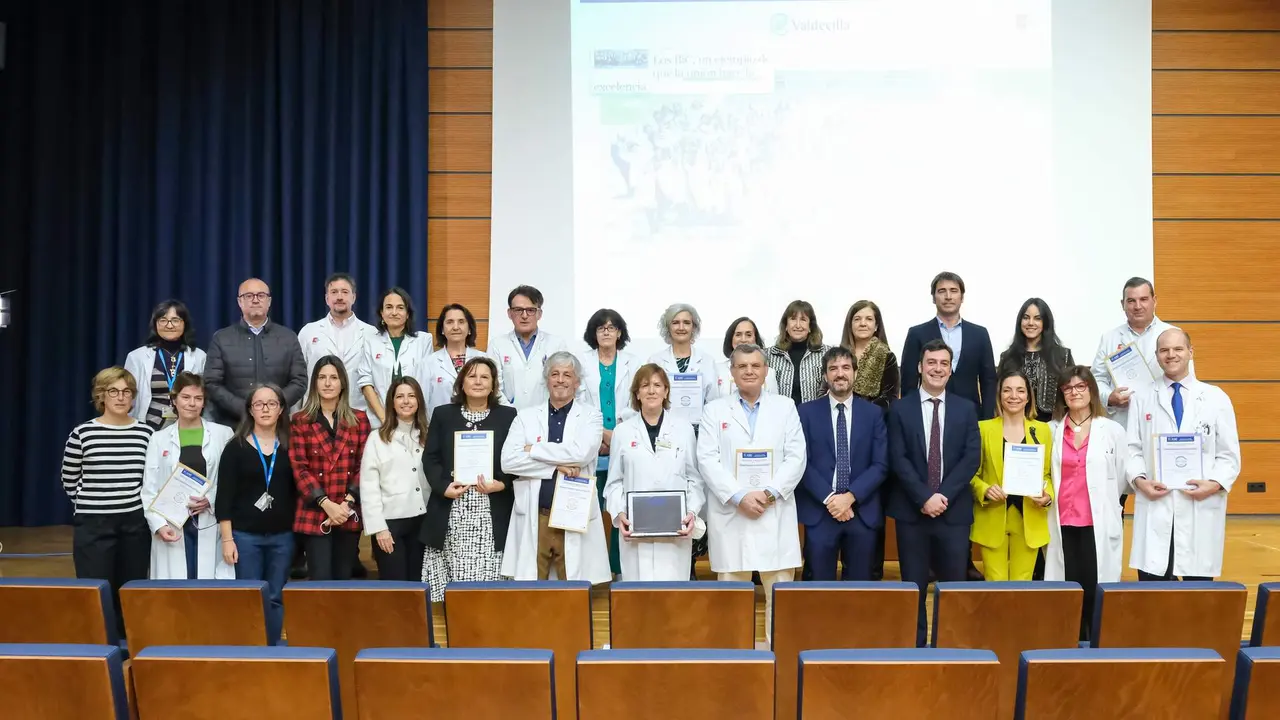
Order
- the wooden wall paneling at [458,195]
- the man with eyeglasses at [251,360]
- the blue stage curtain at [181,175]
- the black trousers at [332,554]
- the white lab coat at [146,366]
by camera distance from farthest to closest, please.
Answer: the wooden wall paneling at [458,195], the blue stage curtain at [181,175], the white lab coat at [146,366], the man with eyeglasses at [251,360], the black trousers at [332,554]

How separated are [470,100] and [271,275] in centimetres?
190

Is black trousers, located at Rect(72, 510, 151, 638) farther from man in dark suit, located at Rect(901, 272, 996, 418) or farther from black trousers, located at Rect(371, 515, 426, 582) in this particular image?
man in dark suit, located at Rect(901, 272, 996, 418)

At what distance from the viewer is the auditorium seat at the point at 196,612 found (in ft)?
8.34

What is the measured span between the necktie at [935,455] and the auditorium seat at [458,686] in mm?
2640

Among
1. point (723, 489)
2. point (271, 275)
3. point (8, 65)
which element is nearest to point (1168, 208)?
point (723, 489)

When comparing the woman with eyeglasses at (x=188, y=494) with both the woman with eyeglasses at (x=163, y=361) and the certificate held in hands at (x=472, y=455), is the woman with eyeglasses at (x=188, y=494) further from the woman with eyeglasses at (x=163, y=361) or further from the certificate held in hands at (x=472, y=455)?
the certificate held in hands at (x=472, y=455)

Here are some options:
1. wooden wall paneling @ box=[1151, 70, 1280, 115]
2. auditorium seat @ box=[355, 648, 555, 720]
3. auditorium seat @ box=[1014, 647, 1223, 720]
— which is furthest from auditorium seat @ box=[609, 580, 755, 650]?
wooden wall paneling @ box=[1151, 70, 1280, 115]

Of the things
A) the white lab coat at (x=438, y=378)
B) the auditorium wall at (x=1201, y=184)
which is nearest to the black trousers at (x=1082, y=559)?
the white lab coat at (x=438, y=378)

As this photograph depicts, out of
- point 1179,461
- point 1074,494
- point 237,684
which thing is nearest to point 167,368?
point 237,684

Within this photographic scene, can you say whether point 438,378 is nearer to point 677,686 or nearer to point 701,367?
point 701,367

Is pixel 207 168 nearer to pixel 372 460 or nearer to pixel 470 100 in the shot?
pixel 470 100

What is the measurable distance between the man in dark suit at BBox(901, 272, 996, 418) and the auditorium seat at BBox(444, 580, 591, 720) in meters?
2.96

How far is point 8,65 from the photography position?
22.2ft

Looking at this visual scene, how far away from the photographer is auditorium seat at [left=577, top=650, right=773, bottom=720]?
184 centimetres
